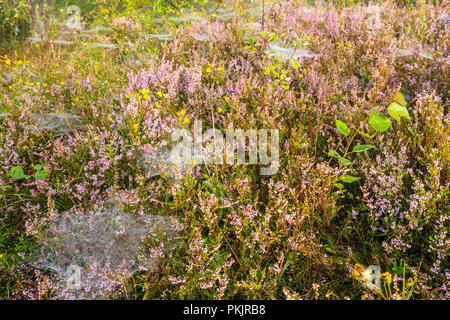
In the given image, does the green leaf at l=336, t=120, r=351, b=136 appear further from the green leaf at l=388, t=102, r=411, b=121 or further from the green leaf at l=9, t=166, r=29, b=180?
A: the green leaf at l=9, t=166, r=29, b=180

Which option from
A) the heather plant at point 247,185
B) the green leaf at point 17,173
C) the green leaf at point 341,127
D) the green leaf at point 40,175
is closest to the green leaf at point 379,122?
the heather plant at point 247,185

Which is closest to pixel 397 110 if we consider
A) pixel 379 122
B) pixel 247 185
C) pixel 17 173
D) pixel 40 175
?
pixel 379 122

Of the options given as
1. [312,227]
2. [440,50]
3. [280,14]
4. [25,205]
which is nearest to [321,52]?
[280,14]

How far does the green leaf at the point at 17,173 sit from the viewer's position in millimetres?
2283

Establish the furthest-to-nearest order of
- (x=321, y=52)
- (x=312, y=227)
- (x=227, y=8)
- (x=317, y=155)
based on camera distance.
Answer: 1. (x=227, y=8)
2. (x=321, y=52)
3. (x=317, y=155)
4. (x=312, y=227)

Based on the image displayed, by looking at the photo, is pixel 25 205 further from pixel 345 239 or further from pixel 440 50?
pixel 440 50

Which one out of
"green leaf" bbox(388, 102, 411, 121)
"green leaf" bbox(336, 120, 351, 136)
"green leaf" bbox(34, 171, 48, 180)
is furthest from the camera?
"green leaf" bbox(34, 171, 48, 180)

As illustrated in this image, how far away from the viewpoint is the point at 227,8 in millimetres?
5992

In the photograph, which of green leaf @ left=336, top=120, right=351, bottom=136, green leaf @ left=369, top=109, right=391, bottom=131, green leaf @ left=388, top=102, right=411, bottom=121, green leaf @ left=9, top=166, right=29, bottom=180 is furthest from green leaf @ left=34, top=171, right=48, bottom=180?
green leaf @ left=388, top=102, right=411, bottom=121

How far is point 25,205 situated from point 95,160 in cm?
64

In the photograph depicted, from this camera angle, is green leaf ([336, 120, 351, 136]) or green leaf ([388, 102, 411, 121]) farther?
green leaf ([336, 120, 351, 136])

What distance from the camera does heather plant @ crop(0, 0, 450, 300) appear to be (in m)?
1.78

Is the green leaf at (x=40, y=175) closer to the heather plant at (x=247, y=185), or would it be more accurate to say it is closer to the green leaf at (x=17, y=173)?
the heather plant at (x=247, y=185)
